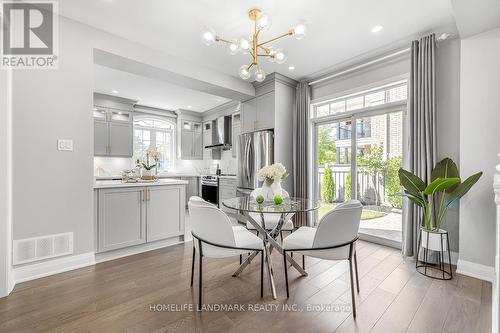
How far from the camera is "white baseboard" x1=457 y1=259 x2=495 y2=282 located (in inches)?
87.0

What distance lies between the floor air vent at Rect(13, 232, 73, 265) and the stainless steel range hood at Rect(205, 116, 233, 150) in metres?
3.97

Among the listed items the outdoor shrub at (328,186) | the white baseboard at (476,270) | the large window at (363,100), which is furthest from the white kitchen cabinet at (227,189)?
the white baseboard at (476,270)

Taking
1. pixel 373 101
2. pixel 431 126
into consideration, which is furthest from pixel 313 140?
pixel 431 126

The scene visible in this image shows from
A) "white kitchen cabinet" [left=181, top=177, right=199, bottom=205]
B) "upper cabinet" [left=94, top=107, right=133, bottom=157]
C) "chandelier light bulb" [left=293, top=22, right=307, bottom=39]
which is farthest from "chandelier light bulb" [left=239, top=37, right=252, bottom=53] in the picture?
"white kitchen cabinet" [left=181, top=177, right=199, bottom=205]

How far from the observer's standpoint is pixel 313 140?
4.17 m

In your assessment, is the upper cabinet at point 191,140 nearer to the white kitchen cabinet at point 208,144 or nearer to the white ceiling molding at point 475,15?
the white kitchen cabinet at point 208,144

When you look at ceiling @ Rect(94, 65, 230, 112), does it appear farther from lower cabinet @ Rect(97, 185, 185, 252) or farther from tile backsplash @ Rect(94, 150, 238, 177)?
lower cabinet @ Rect(97, 185, 185, 252)

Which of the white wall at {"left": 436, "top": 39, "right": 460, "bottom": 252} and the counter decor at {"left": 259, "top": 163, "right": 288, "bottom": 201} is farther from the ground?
the white wall at {"left": 436, "top": 39, "right": 460, "bottom": 252}

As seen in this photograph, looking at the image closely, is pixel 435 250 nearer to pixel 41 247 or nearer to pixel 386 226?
pixel 386 226

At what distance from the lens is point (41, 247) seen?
7.52 feet

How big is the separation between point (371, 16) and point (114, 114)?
5.59m

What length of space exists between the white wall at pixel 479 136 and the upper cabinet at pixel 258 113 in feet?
8.26

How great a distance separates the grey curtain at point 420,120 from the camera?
A: 8.66 ft

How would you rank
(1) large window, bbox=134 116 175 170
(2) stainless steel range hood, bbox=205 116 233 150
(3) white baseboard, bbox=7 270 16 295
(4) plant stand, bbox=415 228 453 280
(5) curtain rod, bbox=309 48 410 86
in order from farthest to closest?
(1) large window, bbox=134 116 175 170
(2) stainless steel range hood, bbox=205 116 233 150
(5) curtain rod, bbox=309 48 410 86
(4) plant stand, bbox=415 228 453 280
(3) white baseboard, bbox=7 270 16 295
